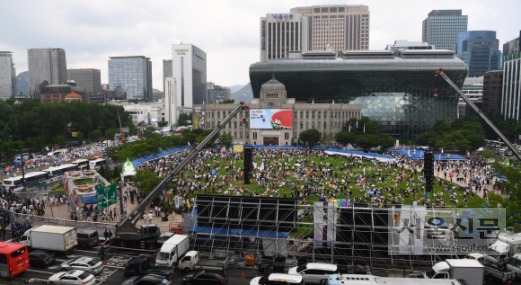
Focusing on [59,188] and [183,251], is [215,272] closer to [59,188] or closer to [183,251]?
[183,251]

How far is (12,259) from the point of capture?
19.3 meters

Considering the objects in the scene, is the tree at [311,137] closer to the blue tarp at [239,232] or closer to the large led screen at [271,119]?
the large led screen at [271,119]

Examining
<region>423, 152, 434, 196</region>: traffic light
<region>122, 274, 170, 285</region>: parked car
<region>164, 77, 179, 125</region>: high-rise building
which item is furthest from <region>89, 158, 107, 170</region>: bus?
<region>164, 77, 179, 125</region>: high-rise building

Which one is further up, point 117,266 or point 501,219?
point 501,219

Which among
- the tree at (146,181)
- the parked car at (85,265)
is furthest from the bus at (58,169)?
the parked car at (85,265)

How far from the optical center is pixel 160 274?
60.6 feet

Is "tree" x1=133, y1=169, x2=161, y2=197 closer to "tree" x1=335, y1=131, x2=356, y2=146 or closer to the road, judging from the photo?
the road

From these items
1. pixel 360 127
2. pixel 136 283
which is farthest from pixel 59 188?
pixel 360 127

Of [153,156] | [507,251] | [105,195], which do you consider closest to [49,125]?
[153,156]

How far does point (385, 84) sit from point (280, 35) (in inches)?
2873

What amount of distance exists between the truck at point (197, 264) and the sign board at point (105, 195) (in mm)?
9905

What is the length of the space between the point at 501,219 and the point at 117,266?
2066 cm

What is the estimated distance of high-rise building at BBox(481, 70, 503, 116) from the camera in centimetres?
11288

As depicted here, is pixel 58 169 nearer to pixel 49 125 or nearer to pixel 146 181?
pixel 146 181
